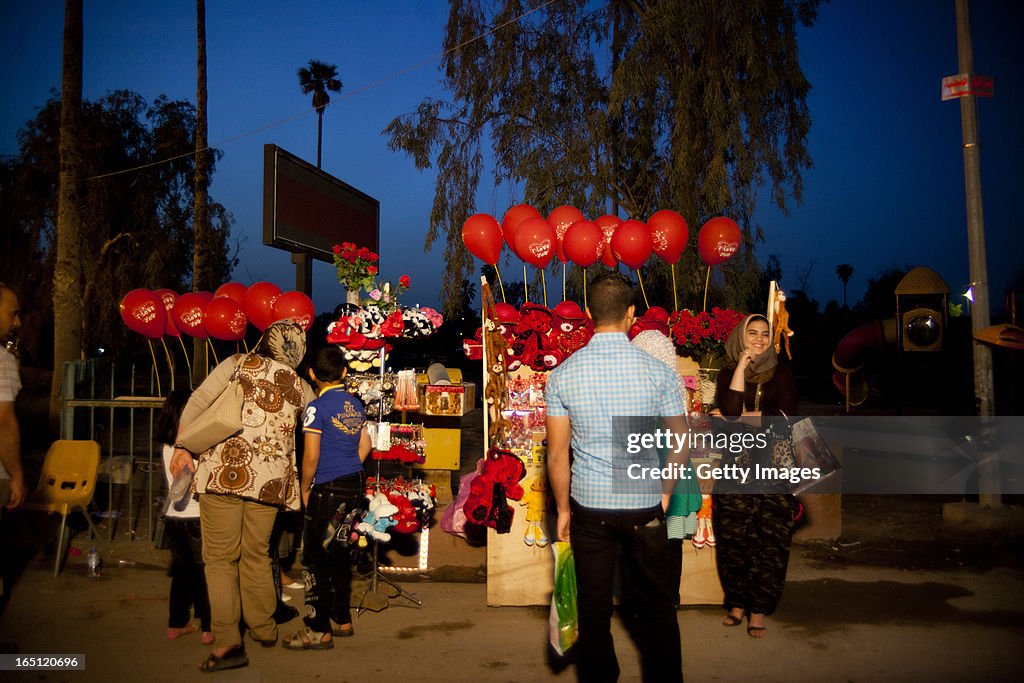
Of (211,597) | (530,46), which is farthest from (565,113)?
(211,597)

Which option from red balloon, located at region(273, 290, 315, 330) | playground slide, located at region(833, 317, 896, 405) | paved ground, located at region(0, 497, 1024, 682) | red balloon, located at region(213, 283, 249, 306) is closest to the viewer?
paved ground, located at region(0, 497, 1024, 682)

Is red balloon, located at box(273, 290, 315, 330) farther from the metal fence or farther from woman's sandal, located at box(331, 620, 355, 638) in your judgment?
woman's sandal, located at box(331, 620, 355, 638)

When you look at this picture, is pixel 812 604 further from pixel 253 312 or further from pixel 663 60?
pixel 663 60

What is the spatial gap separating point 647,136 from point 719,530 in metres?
9.55

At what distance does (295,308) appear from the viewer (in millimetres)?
5996

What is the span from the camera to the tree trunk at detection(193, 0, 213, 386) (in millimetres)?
16406

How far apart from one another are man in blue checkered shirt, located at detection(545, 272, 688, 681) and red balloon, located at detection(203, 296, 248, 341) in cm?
432

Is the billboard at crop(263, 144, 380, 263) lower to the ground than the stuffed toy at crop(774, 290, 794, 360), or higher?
higher

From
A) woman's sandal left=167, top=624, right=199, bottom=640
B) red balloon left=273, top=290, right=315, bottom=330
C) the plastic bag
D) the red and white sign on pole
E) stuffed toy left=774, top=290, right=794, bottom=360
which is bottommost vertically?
woman's sandal left=167, top=624, right=199, bottom=640

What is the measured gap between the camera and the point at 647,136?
12766mm

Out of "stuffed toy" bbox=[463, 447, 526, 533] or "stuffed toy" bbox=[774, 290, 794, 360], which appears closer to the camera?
"stuffed toy" bbox=[463, 447, 526, 533]

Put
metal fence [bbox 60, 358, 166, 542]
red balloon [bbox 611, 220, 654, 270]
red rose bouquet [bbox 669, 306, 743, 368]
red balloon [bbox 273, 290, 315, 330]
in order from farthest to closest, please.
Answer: red balloon [bbox 611, 220, 654, 270] → metal fence [bbox 60, 358, 166, 542] → red balloon [bbox 273, 290, 315, 330] → red rose bouquet [bbox 669, 306, 743, 368]

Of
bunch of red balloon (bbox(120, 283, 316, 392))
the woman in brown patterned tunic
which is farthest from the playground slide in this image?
the woman in brown patterned tunic

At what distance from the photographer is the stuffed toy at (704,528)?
15.6 ft
